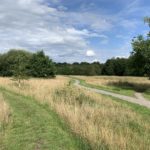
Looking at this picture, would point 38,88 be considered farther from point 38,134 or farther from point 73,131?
point 38,134

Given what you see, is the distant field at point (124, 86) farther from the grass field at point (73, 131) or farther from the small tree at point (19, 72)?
the grass field at point (73, 131)

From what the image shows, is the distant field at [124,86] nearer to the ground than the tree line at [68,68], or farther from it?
nearer to the ground

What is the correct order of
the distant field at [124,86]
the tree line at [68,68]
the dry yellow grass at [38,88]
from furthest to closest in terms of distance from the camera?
the tree line at [68,68] < the distant field at [124,86] < the dry yellow grass at [38,88]

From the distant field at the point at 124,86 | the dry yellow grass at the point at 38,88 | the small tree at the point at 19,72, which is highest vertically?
the small tree at the point at 19,72

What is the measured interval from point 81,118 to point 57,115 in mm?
1810

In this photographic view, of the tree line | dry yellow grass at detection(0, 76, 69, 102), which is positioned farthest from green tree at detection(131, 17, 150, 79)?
dry yellow grass at detection(0, 76, 69, 102)

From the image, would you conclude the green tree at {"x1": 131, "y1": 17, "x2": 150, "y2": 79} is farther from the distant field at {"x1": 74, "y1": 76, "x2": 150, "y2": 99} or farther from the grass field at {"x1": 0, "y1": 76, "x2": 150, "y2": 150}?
the grass field at {"x1": 0, "y1": 76, "x2": 150, "y2": 150}

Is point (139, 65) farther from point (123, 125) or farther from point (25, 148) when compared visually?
point (25, 148)

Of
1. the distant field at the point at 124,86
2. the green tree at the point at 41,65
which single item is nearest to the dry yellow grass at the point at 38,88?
the distant field at the point at 124,86

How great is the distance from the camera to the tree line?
35922 millimetres

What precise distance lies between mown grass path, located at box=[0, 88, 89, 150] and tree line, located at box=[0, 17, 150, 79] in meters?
21.4

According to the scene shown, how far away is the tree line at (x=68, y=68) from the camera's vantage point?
3592 centimetres

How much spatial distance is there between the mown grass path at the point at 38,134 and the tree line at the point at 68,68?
21.4 meters

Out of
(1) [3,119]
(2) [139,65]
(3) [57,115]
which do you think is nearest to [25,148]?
(1) [3,119]
